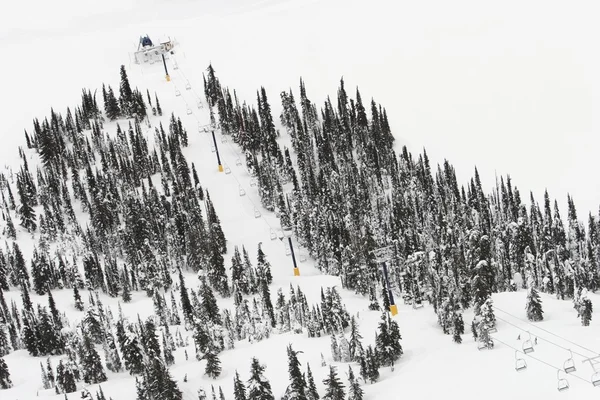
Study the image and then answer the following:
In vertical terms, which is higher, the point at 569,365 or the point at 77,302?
the point at 77,302

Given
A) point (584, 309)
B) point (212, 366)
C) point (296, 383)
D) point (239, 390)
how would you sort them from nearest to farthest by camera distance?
point (296, 383)
point (239, 390)
point (584, 309)
point (212, 366)

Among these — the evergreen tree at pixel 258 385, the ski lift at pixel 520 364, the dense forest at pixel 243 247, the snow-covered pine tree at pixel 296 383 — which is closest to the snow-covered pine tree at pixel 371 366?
the dense forest at pixel 243 247

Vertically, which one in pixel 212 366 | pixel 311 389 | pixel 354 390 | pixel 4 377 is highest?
pixel 4 377

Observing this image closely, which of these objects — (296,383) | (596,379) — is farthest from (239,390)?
(596,379)

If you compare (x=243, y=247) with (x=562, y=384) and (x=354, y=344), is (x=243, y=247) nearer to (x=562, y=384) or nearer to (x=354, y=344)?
(x=354, y=344)

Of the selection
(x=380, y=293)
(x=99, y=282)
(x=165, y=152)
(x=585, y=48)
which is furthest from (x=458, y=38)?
(x=99, y=282)

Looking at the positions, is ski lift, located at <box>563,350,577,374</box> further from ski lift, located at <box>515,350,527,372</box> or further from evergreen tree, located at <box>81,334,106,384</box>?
evergreen tree, located at <box>81,334,106,384</box>

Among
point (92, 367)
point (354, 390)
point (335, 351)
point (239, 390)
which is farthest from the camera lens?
point (92, 367)

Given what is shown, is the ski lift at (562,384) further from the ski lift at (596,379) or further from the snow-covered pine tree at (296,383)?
the snow-covered pine tree at (296,383)

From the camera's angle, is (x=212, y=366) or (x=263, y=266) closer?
(x=212, y=366)

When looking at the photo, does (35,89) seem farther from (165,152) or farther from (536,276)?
(536,276)
